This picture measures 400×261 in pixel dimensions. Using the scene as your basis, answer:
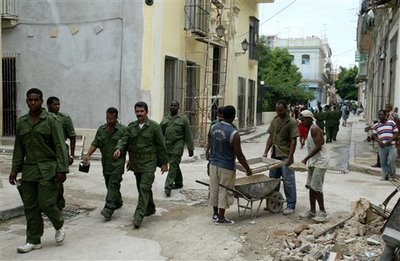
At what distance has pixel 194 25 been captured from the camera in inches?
655

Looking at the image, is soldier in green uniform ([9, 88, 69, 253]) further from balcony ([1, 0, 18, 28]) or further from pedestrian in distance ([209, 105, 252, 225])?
balcony ([1, 0, 18, 28])

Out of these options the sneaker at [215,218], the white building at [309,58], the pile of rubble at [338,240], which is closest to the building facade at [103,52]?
the sneaker at [215,218]

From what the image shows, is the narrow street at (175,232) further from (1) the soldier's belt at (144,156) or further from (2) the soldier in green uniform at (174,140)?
(1) the soldier's belt at (144,156)

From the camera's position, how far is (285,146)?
807 cm

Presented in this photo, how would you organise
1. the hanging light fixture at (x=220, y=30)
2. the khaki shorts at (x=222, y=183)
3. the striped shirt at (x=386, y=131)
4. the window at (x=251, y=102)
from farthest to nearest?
the window at (x=251, y=102)
the hanging light fixture at (x=220, y=30)
the striped shirt at (x=386, y=131)
the khaki shorts at (x=222, y=183)

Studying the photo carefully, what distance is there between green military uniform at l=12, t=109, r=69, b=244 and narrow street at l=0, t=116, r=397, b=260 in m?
0.56

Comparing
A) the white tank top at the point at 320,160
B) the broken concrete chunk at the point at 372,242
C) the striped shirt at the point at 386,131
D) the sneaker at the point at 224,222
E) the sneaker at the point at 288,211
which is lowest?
the sneaker at the point at 224,222

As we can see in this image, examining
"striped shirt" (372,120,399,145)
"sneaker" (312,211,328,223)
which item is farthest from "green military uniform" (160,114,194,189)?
"striped shirt" (372,120,399,145)

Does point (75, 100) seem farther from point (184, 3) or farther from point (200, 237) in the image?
point (200, 237)

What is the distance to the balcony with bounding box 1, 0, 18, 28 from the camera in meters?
15.1

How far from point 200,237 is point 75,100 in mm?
9544

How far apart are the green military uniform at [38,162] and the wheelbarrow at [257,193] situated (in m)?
2.44

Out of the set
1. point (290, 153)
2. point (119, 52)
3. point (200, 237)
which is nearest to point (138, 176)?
point (200, 237)

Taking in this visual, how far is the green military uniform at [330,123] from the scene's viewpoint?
2081cm
